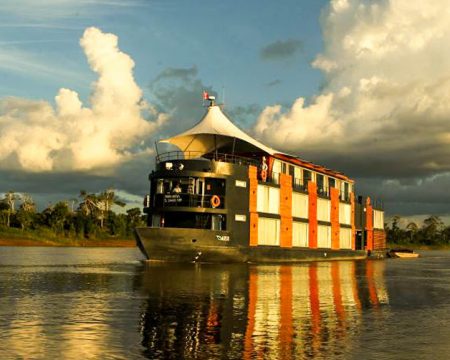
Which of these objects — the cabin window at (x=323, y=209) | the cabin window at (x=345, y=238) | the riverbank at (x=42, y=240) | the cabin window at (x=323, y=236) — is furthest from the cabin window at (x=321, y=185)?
the riverbank at (x=42, y=240)

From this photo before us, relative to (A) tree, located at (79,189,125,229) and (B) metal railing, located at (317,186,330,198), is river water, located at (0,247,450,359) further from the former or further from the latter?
(A) tree, located at (79,189,125,229)

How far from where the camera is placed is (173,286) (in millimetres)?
28000

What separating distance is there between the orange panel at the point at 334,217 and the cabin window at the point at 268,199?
13.6 metres

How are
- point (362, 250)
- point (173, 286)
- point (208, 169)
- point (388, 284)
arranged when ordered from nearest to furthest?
1. point (173, 286)
2. point (388, 284)
3. point (208, 169)
4. point (362, 250)

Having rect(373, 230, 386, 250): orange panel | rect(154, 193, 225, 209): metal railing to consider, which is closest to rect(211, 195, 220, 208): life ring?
rect(154, 193, 225, 209): metal railing

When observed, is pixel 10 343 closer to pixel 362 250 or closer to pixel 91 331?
pixel 91 331

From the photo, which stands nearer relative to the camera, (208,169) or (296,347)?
(296,347)

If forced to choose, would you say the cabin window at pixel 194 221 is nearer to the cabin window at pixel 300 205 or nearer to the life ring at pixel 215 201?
the life ring at pixel 215 201

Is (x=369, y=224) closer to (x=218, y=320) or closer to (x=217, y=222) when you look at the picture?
(x=217, y=222)

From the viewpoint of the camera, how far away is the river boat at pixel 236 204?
146 ft

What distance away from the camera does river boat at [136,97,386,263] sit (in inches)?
1750

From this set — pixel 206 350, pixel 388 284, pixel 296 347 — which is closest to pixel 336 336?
pixel 296 347

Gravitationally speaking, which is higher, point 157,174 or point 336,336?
point 157,174

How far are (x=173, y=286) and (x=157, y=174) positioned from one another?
64.5 ft
